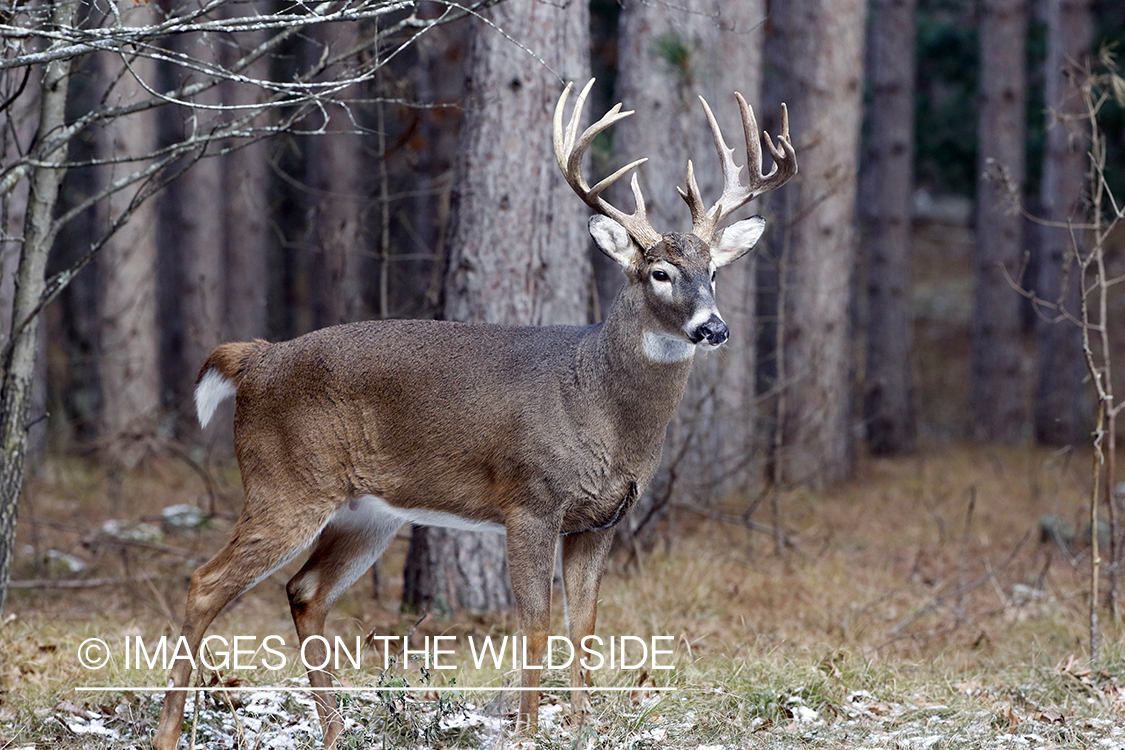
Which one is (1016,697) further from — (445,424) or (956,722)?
(445,424)

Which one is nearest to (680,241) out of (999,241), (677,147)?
(677,147)

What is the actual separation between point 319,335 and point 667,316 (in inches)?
51.3

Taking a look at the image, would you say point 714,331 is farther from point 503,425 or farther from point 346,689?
point 346,689

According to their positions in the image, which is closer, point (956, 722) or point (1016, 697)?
point (956, 722)

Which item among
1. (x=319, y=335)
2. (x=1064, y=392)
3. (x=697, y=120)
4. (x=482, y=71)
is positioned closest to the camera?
(x=319, y=335)

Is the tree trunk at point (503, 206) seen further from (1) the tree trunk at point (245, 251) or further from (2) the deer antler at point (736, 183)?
(1) the tree trunk at point (245, 251)

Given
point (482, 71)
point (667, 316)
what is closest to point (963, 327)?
point (482, 71)

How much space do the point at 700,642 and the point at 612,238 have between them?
2517mm

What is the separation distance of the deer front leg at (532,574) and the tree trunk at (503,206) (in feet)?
6.36

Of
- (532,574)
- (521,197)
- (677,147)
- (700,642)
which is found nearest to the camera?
(532,574)

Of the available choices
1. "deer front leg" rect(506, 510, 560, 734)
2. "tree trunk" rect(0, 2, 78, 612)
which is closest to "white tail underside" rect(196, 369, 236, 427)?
"tree trunk" rect(0, 2, 78, 612)

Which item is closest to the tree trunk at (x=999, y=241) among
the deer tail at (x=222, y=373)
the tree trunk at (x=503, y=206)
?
the tree trunk at (x=503, y=206)

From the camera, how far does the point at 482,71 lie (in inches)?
239

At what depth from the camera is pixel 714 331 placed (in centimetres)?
380
